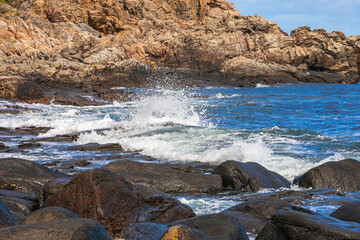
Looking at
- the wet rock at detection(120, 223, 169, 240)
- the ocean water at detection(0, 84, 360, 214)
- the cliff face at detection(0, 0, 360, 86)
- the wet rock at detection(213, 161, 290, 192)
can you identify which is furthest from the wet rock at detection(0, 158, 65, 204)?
the cliff face at detection(0, 0, 360, 86)

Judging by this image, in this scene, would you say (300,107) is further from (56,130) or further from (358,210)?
(358,210)

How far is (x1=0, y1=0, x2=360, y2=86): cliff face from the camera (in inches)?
1638

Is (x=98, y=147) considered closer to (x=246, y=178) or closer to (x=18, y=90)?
(x=246, y=178)

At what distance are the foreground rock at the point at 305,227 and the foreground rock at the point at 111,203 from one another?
150 cm

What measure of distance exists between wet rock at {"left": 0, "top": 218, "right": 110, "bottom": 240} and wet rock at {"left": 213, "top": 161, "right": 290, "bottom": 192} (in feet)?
15.5

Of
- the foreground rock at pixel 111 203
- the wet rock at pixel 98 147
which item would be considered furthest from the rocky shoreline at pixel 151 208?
the wet rock at pixel 98 147

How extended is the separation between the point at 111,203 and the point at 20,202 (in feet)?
4.18

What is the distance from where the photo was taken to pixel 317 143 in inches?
500

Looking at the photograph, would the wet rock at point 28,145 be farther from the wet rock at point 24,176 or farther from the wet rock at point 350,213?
the wet rock at point 350,213

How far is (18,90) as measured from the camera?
2275cm

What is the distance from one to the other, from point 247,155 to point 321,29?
68.1 meters

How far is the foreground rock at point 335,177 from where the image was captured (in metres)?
7.35

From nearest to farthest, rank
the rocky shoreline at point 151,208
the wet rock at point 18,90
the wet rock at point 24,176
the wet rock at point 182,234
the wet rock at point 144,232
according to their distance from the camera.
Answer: the wet rock at point 182,234 < the rocky shoreline at point 151,208 < the wet rock at point 144,232 < the wet rock at point 24,176 < the wet rock at point 18,90

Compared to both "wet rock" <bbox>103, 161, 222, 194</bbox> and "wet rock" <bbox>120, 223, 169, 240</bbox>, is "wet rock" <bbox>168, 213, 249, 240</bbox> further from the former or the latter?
"wet rock" <bbox>103, 161, 222, 194</bbox>
